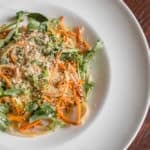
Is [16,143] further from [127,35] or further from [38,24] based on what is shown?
[127,35]

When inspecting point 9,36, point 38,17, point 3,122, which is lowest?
point 3,122

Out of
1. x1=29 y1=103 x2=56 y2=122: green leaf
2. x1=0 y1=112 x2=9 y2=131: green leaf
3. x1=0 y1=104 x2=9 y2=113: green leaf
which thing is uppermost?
x1=29 y1=103 x2=56 y2=122: green leaf

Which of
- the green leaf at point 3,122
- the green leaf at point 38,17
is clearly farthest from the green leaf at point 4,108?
the green leaf at point 38,17

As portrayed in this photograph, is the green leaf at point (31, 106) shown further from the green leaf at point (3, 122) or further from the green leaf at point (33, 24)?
the green leaf at point (33, 24)

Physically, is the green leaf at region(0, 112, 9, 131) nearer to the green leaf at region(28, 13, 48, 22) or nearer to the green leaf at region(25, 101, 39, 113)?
the green leaf at region(25, 101, 39, 113)

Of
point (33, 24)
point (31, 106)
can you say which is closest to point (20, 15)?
point (33, 24)

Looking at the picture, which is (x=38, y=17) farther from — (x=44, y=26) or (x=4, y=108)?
(x=4, y=108)

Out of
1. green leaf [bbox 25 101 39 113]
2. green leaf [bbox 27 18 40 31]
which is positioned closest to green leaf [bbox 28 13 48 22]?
green leaf [bbox 27 18 40 31]

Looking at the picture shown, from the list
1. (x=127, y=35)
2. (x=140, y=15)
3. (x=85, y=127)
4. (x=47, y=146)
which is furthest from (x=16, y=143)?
(x=140, y=15)
